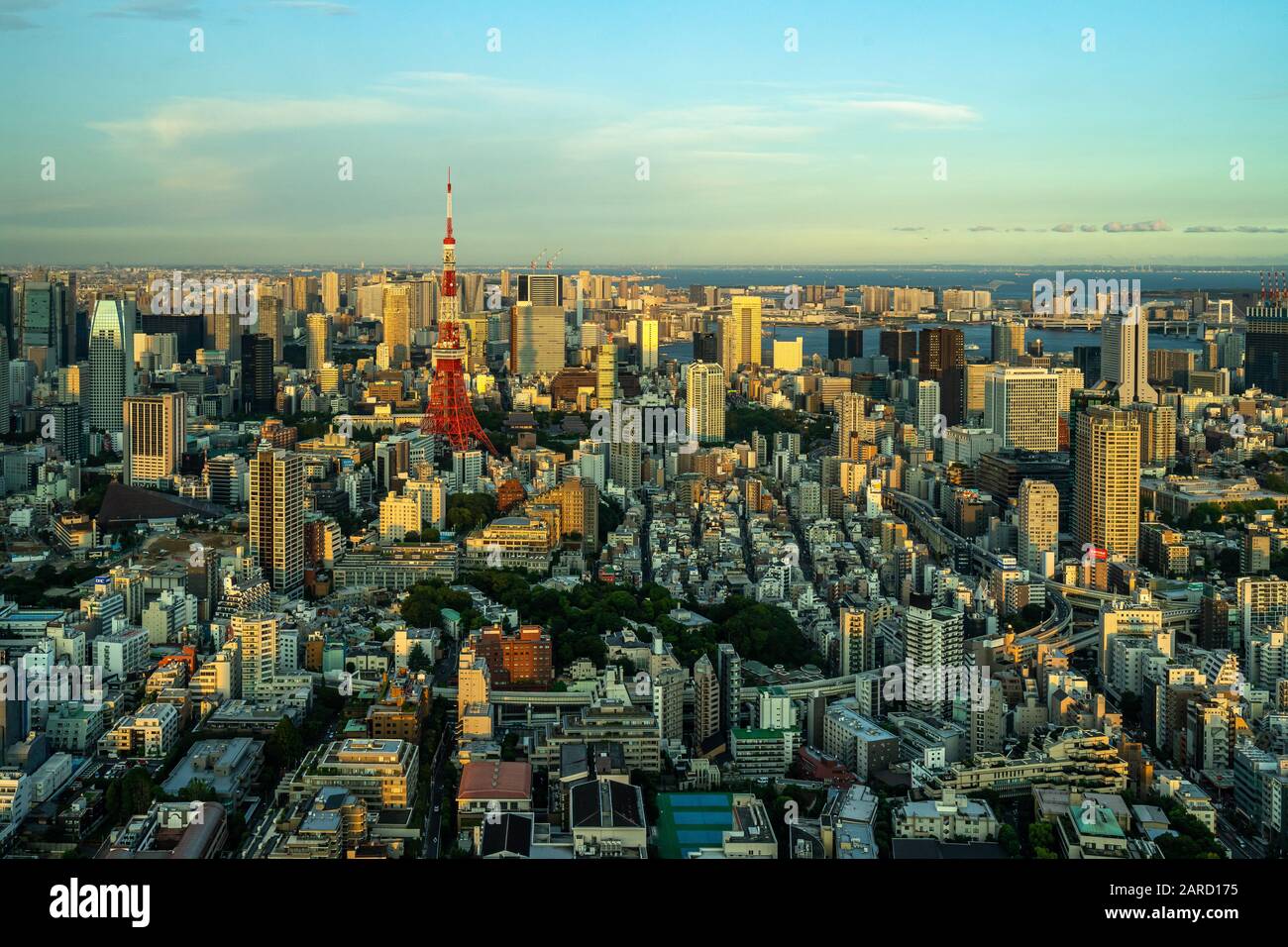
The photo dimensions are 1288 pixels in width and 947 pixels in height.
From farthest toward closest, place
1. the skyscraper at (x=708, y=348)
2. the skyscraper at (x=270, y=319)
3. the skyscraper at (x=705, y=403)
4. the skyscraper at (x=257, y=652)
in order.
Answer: the skyscraper at (x=708, y=348), the skyscraper at (x=270, y=319), the skyscraper at (x=705, y=403), the skyscraper at (x=257, y=652)

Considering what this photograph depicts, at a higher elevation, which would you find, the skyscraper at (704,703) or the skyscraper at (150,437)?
the skyscraper at (150,437)

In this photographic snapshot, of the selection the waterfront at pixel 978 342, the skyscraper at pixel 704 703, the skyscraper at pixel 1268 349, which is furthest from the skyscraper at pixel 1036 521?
the waterfront at pixel 978 342

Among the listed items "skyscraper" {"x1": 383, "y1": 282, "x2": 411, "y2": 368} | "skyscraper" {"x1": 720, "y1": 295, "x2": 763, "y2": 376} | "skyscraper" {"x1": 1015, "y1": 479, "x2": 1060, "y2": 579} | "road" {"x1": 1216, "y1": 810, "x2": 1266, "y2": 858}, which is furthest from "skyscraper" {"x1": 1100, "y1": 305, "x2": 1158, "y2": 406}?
"road" {"x1": 1216, "y1": 810, "x2": 1266, "y2": 858}

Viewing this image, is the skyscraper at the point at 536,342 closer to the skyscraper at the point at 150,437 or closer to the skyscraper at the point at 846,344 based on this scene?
the skyscraper at the point at 846,344

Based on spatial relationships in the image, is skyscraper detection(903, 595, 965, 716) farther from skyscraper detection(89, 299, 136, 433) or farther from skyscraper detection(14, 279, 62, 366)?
skyscraper detection(14, 279, 62, 366)

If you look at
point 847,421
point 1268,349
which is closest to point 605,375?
point 847,421

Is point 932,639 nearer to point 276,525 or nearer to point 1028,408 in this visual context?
point 276,525
